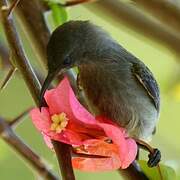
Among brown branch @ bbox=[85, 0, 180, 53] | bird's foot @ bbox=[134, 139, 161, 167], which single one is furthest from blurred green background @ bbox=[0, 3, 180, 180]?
bird's foot @ bbox=[134, 139, 161, 167]

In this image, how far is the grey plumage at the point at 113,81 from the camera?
1.33m

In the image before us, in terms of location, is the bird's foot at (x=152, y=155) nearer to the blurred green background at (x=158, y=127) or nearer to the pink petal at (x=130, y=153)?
the pink petal at (x=130, y=153)

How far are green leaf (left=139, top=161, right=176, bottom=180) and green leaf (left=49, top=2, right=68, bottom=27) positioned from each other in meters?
0.35

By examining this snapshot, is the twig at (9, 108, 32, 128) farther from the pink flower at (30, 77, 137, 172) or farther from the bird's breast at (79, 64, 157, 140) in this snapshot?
the bird's breast at (79, 64, 157, 140)

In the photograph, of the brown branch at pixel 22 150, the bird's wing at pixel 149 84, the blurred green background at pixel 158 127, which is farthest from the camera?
the blurred green background at pixel 158 127

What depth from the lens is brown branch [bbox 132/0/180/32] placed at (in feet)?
4.14

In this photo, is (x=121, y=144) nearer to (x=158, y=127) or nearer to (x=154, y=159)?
(x=154, y=159)

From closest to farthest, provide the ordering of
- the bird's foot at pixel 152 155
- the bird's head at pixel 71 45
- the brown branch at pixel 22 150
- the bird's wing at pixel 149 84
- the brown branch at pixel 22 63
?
1. the brown branch at pixel 22 63
2. the bird's foot at pixel 152 155
3. the brown branch at pixel 22 150
4. the bird's head at pixel 71 45
5. the bird's wing at pixel 149 84

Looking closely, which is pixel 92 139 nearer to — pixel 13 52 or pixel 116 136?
pixel 116 136

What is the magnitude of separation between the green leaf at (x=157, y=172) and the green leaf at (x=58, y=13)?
1.14 feet

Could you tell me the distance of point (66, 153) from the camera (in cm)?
73

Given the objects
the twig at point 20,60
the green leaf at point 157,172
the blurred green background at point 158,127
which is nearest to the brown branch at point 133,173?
the green leaf at point 157,172

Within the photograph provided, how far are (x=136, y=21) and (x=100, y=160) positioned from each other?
66cm

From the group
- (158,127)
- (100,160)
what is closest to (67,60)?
(100,160)
